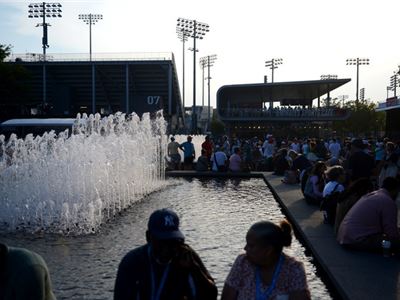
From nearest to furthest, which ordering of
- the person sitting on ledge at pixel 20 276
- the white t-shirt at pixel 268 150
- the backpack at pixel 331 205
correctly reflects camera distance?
A: 1. the person sitting on ledge at pixel 20 276
2. the backpack at pixel 331 205
3. the white t-shirt at pixel 268 150

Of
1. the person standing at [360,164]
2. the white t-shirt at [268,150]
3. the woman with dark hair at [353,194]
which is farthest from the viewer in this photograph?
the white t-shirt at [268,150]

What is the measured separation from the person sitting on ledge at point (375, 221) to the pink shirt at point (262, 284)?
13.3 feet

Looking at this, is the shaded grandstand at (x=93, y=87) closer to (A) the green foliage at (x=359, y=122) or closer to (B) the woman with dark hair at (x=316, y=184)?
(A) the green foliage at (x=359, y=122)

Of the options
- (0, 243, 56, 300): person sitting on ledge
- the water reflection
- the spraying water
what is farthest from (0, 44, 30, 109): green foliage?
(0, 243, 56, 300): person sitting on ledge

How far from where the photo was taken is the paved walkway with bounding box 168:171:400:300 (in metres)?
5.61

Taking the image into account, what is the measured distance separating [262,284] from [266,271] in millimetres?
81

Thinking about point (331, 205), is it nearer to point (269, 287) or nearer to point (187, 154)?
point (269, 287)

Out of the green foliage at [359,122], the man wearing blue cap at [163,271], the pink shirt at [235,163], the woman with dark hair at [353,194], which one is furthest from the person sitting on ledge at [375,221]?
the green foliage at [359,122]

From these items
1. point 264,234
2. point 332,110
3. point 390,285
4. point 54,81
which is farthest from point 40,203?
point 54,81

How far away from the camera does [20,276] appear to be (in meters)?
2.91

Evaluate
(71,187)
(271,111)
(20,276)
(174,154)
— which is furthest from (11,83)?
(20,276)

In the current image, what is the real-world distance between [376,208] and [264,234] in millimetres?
4288

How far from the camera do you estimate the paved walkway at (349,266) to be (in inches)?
221

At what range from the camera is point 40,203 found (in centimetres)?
1109
